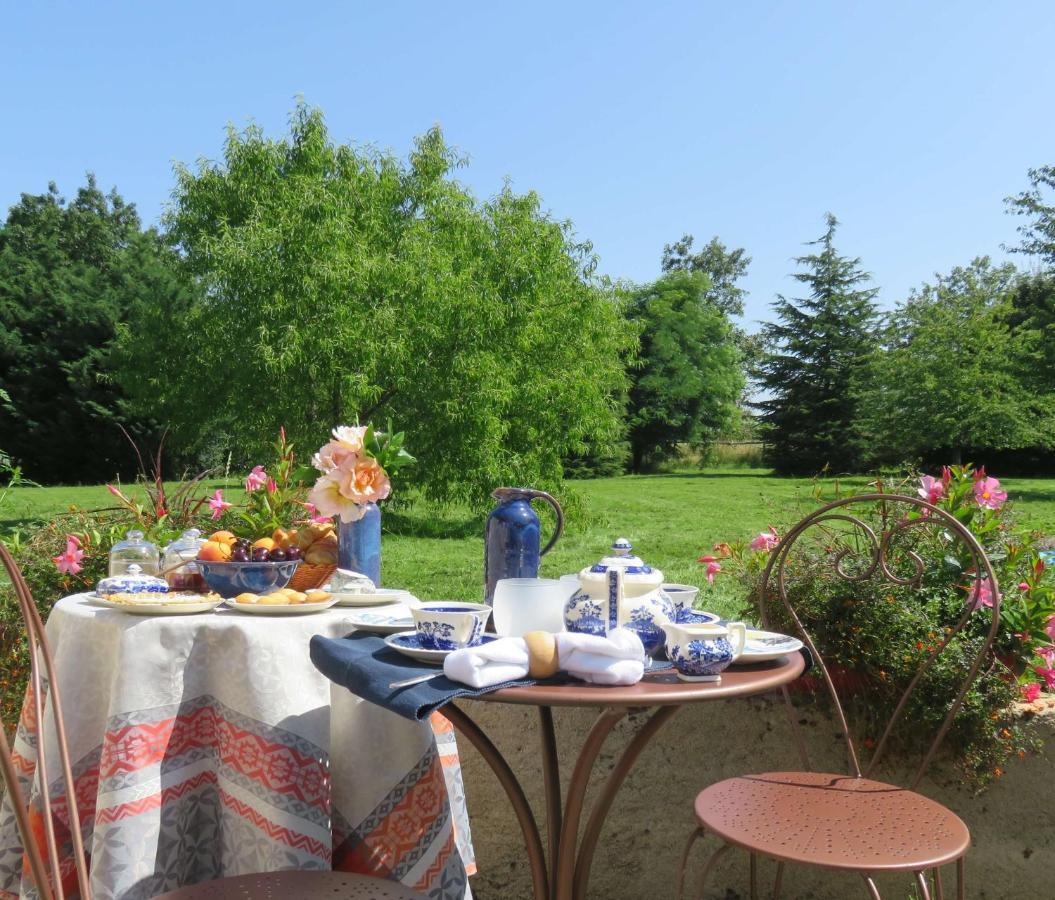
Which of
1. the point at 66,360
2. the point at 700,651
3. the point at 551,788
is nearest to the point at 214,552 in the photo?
the point at 551,788

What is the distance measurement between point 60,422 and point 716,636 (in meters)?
24.6

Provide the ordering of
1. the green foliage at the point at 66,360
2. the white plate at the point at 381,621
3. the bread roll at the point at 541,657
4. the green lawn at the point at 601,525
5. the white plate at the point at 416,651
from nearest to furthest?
1. the bread roll at the point at 541,657
2. the white plate at the point at 416,651
3. the white plate at the point at 381,621
4. the green lawn at the point at 601,525
5. the green foliage at the point at 66,360

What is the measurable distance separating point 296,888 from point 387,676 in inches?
14.8

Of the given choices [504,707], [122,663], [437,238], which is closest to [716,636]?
[122,663]

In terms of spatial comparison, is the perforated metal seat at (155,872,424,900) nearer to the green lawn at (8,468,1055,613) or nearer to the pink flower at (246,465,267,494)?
the pink flower at (246,465,267,494)

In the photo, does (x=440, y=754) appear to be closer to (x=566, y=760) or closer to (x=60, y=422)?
(x=566, y=760)

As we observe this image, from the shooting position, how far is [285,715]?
78.9 inches

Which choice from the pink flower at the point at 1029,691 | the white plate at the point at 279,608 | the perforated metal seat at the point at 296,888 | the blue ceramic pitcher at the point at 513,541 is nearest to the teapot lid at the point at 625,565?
the blue ceramic pitcher at the point at 513,541

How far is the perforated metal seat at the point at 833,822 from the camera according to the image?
1.63 meters

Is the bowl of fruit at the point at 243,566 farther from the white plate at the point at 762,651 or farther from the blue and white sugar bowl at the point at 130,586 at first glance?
the white plate at the point at 762,651

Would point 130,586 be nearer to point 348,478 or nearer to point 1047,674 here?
point 348,478

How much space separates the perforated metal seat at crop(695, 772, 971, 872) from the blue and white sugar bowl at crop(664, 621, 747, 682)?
0.37m

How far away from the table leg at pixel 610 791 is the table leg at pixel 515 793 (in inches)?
3.4

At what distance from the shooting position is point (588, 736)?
1.76m
